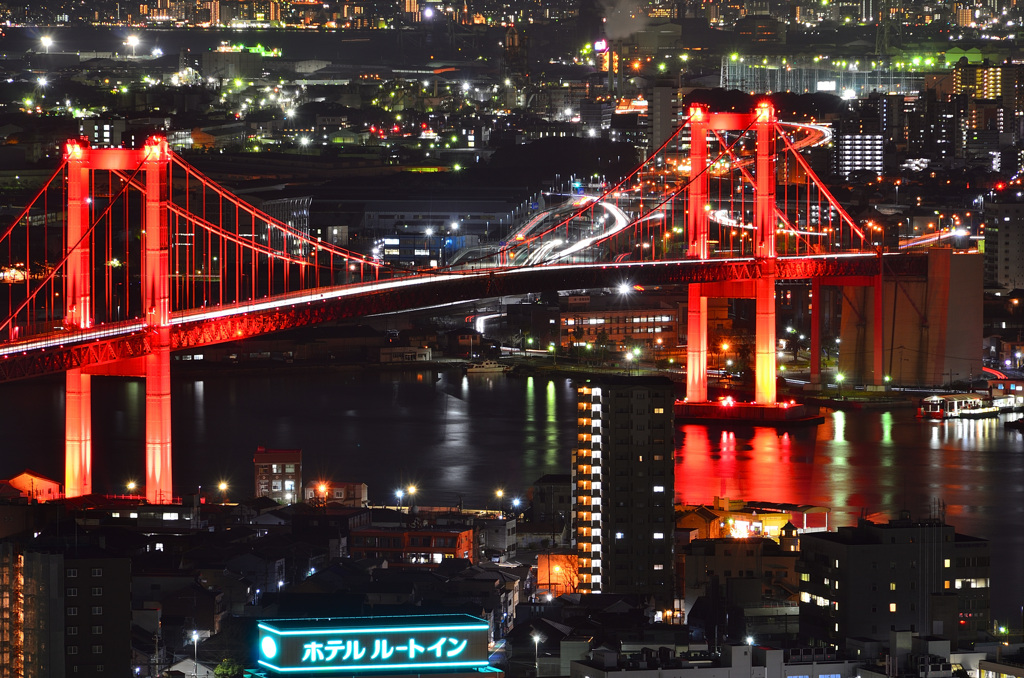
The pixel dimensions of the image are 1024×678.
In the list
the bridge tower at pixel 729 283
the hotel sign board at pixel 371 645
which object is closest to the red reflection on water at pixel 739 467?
the bridge tower at pixel 729 283

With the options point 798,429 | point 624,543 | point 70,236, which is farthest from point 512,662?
point 798,429

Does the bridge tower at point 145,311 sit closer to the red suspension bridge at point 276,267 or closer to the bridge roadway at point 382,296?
the red suspension bridge at point 276,267

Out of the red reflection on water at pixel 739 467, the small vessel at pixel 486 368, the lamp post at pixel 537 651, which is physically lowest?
the lamp post at pixel 537 651

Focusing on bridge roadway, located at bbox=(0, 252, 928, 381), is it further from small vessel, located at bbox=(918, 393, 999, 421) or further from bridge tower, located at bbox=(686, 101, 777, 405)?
small vessel, located at bbox=(918, 393, 999, 421)

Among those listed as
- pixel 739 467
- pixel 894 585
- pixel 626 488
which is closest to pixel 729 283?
pixel 739 467

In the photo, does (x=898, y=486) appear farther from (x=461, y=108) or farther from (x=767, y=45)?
(x=767, y=45)

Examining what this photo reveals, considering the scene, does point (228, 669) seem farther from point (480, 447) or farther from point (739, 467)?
point (480, 447)

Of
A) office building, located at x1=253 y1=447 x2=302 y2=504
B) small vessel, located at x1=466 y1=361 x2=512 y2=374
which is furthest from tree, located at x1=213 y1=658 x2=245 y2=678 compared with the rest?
small vessel, located at x1=466 y1=361 x2=512 y2=374
